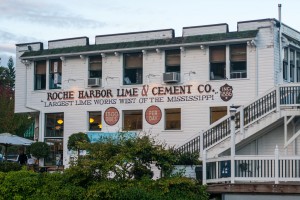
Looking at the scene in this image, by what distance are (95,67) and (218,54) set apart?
7464 mm

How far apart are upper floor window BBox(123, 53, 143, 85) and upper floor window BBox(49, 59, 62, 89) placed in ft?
14.3

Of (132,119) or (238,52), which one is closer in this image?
(238,52)

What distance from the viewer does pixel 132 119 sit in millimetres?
35250

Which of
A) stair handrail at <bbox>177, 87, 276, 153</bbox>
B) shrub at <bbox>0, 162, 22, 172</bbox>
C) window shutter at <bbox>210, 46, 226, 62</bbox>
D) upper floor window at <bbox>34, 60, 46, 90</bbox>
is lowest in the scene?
shrub at <bbox>0, 162, 22, 172</bbox>

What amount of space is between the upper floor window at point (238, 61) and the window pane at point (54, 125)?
10.7m

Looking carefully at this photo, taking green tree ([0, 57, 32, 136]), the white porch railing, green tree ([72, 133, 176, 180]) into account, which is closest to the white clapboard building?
the white porch railing

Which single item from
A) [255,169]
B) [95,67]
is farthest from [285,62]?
[95,67]

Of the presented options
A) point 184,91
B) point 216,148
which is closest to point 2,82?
point 184,91

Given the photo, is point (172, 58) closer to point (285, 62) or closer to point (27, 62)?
point (285, 62)

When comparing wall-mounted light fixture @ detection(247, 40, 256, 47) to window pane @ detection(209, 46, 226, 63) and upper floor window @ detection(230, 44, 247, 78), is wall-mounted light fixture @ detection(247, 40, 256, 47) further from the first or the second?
window pane @ detection(209, 46, 226, 63)

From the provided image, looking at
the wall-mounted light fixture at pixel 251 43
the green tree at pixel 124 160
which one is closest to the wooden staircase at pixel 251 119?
the green tree at pixel 124 160

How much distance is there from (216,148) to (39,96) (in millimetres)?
13701

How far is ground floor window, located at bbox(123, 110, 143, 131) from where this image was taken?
35.0m

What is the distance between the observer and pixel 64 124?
3691 cm
